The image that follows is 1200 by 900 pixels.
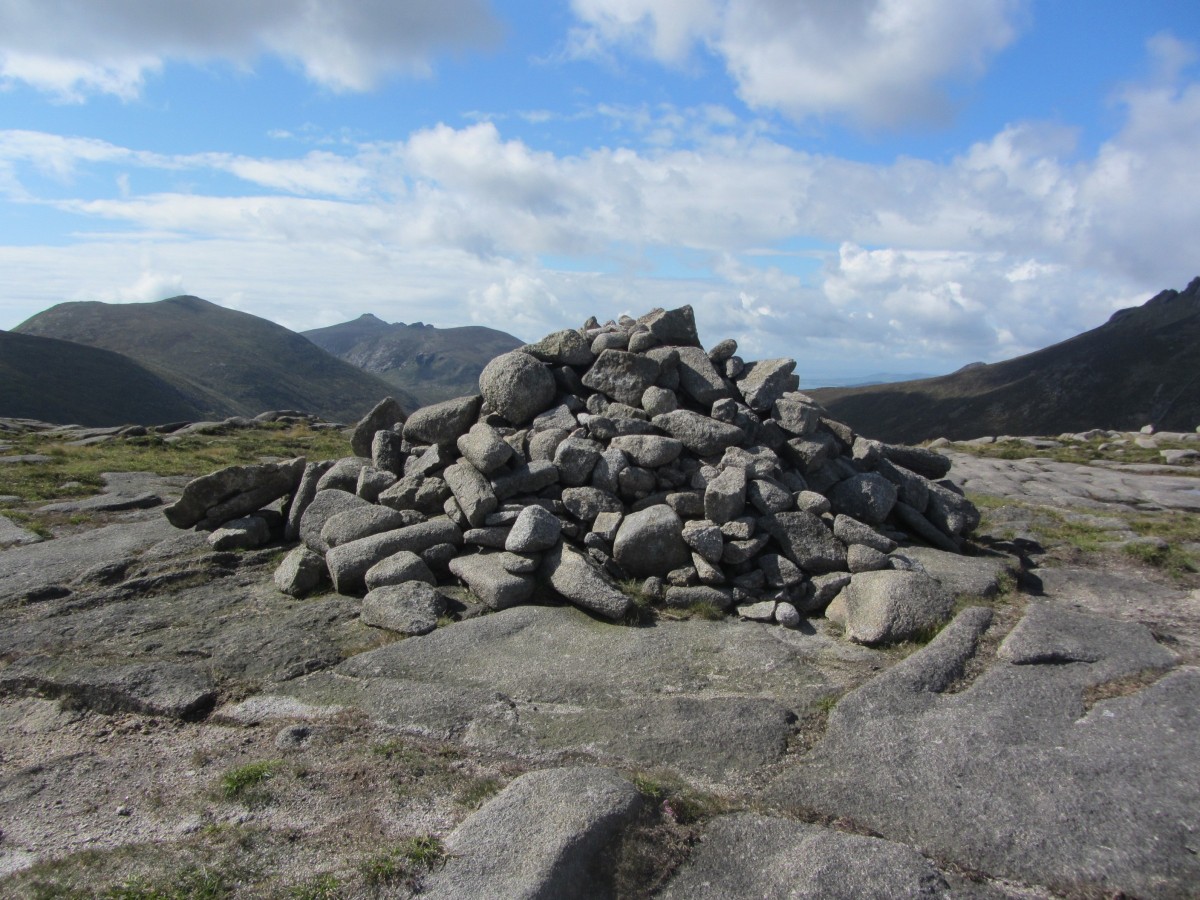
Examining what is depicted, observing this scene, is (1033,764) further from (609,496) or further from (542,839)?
(609,496)

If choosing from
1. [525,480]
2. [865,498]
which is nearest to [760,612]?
[865,498]

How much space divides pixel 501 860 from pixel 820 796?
2.93 metres

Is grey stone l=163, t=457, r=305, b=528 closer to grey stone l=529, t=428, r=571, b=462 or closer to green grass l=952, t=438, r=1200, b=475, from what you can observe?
grey stone l=529, t=428, r=571, b=462

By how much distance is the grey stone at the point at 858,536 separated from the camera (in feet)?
39.6

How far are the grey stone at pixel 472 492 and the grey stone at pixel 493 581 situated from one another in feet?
2.57

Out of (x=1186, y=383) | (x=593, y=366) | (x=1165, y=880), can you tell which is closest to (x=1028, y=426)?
(x=1186, y=383)

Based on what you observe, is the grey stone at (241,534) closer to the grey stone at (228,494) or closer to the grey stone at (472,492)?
the grey stone at (228,494)

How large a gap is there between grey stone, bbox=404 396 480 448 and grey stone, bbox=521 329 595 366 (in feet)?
5.43

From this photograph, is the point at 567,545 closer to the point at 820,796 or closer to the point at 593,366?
the point at 593,366

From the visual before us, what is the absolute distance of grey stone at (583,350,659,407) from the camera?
14.7 m

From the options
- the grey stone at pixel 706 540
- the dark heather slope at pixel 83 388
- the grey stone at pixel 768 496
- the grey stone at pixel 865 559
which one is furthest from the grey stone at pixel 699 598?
the dark heather slope at pixel 83 388

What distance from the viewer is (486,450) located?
13141 mm

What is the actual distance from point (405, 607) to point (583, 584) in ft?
8.55

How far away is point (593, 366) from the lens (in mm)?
15180
